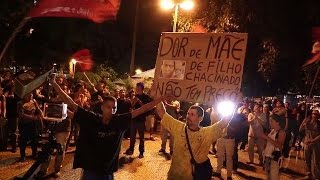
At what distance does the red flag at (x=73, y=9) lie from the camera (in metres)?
7.61

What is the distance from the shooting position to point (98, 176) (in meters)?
→ 5.30

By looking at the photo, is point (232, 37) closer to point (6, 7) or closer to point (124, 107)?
point (124, 107)

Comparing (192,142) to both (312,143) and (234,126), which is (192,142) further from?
(312,143)

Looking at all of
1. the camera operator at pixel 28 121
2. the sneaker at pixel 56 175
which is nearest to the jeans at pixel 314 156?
the sneaker at pixel 56 175

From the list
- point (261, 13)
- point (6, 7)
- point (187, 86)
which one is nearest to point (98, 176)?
point (187, 86)

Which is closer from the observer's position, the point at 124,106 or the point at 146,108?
the point at 146,108

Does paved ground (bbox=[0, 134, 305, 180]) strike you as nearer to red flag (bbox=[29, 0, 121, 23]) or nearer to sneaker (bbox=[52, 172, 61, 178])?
sneaker (bbox=[52, 172, 61, 178])

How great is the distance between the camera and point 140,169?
11.0 m

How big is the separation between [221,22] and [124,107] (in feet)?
18.3

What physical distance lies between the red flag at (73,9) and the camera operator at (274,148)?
355 centimetres

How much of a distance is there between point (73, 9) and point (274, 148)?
14.4ft

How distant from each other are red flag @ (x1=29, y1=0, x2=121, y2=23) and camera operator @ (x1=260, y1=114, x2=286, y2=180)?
3552 millimetres

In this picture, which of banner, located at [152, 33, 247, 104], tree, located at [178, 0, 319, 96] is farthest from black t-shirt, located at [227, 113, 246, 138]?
tree, located at [178, 0, 319, 96]

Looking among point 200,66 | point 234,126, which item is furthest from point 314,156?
point 200,66
